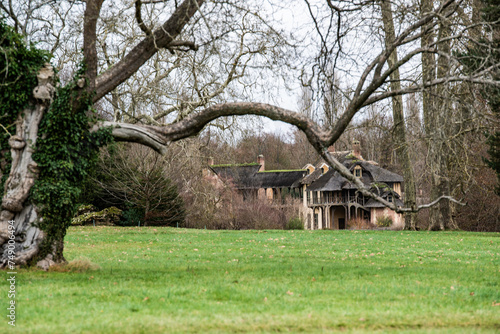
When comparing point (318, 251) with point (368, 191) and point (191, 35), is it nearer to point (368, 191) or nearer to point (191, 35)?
point (368, 191)

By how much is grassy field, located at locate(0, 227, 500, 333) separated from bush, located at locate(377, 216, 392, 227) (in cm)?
3034

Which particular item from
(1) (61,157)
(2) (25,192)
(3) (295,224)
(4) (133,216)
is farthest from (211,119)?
(3) (295,224)

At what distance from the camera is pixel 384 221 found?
Result: 42.4m

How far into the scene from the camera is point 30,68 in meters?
9.55

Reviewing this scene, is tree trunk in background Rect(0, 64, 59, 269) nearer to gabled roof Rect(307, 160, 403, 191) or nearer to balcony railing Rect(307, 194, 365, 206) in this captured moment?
gabled roof Rect(307, 160, 403, 191)

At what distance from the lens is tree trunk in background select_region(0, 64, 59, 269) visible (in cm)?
916

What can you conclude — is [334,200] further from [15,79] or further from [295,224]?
[15,79]

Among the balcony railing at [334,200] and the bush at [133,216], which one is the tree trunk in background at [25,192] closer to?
the bush at [133,216]

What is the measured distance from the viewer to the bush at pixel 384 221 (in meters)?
42.2

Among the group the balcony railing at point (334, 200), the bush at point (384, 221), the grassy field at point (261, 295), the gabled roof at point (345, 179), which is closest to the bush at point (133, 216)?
the grassy field at point (261, 295)

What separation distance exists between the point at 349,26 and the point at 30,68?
6.33 m

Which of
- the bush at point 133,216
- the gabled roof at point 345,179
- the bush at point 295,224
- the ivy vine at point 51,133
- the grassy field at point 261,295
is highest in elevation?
the gabled roof at point 345,179

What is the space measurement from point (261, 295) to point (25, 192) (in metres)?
4.90

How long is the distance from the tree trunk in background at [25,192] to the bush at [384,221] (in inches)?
1413
